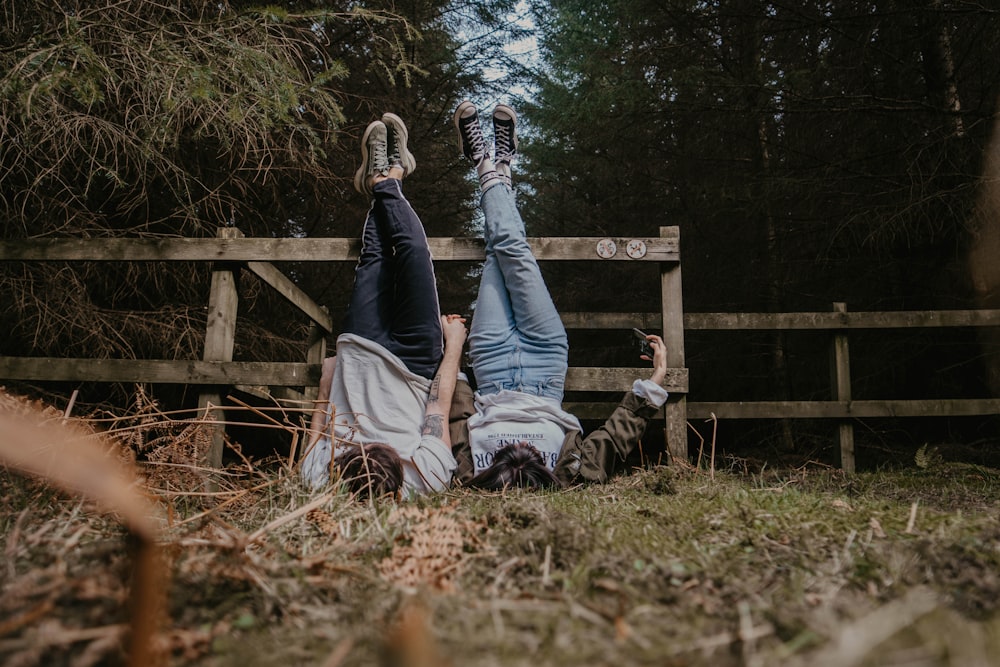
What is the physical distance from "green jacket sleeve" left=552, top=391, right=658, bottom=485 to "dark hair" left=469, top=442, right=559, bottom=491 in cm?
14

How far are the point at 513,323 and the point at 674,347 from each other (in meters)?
0.97

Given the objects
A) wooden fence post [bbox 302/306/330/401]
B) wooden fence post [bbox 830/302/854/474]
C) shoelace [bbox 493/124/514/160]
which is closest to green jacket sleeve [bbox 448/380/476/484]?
shoelace [bbox 493/124/514/160]

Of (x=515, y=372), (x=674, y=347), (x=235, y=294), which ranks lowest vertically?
(x=515, y=372)

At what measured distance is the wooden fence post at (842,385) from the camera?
439cm

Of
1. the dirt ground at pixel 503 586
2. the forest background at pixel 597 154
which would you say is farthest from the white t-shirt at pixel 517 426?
the forest background at pixel 597 154

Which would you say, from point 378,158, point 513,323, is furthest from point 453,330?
point 378,158

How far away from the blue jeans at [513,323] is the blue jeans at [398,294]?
0.38 m

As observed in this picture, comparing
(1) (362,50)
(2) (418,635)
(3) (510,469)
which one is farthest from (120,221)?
(2) (418,635)

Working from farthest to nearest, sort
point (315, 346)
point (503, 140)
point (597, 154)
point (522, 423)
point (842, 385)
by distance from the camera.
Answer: point (597, 154)
point (315, 346)
point (842, 385)
point (503, 140)
point (522, 423)

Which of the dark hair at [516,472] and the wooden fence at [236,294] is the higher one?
the wooden fence at [236,294]

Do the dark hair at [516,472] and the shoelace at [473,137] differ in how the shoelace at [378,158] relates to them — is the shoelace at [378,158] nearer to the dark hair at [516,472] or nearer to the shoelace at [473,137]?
the shoelace at [473,137]

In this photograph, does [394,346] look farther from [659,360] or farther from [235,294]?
[659,360]

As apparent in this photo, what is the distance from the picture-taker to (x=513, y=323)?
3604mm

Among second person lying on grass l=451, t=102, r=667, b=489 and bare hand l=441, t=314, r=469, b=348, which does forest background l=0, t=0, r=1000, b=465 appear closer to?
second person lying on grass l=451, t=102, r=667, b=489
